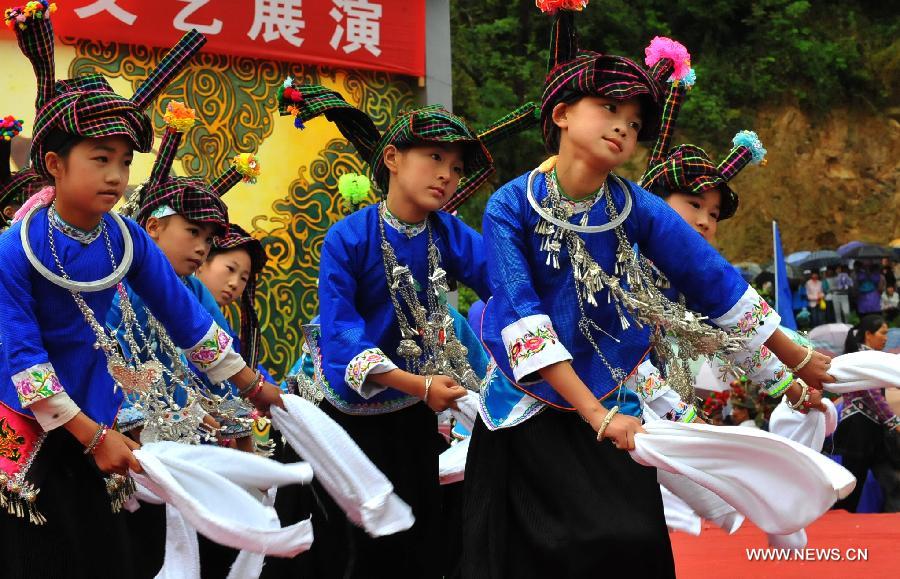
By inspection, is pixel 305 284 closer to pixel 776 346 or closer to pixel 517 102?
pixel 776 346

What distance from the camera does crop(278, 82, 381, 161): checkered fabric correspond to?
482 centimetres

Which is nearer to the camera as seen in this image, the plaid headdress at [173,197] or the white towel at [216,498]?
the white towel at [216,498]

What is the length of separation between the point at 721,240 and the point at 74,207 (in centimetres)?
1780

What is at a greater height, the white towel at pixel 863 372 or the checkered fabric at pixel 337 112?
the checkered fabric at pixel 337 112

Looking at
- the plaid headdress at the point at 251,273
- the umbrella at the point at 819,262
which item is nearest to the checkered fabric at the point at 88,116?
the plaid headdress at the point at 251,273

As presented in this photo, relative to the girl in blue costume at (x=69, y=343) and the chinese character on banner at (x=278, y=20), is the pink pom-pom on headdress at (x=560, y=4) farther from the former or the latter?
the chinese character on banner at (x=278, y=20)

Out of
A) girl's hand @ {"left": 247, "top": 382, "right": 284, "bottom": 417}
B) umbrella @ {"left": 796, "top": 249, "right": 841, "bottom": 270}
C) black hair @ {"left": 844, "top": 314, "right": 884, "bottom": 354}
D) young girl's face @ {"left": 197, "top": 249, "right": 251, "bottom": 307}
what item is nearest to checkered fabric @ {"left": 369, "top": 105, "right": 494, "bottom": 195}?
girl's hand @ {"left": 247, "top": 382, "right": 284, "bottom": 417}

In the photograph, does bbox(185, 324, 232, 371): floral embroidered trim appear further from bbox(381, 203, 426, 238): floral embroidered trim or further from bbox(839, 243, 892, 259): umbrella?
bbox(839, 243, 892, 259): umbrella

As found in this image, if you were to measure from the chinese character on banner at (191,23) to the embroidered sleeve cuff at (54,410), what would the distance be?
4427 millimetres

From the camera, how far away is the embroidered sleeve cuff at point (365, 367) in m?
4.16

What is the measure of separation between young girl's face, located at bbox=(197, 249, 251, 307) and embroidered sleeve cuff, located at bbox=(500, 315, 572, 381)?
254 cm

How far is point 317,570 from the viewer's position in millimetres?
4742

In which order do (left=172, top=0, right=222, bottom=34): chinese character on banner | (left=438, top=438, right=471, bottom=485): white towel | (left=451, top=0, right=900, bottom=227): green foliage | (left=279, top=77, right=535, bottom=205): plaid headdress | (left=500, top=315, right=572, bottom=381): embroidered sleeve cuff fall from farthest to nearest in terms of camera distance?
(left=451, top=0, right=900, bottom=227): green foliage < (left=172, top=0, right=222, bottom=34): chinese character on banner < (left=438, top=438, right=471, bottom=485): white towel < (left=279, top=77, right=535, bottom=205): plaid headdress < (left=500, top=315, right=572, bottom=381): embroidered sleeve cuff

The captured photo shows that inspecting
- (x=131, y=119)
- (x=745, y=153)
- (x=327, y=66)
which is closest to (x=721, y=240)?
(x=327, y=66)
